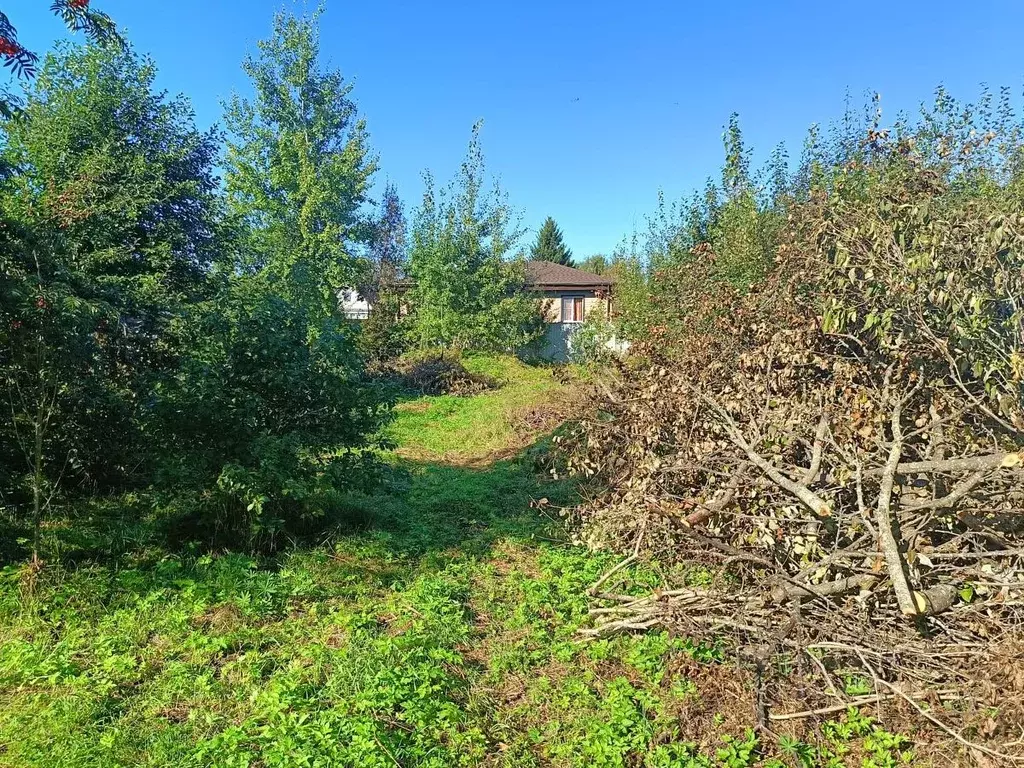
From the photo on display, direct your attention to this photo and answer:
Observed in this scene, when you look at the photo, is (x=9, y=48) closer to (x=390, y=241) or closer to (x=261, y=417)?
(x=261, y=417)

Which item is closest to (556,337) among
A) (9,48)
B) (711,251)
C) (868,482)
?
(711,251)

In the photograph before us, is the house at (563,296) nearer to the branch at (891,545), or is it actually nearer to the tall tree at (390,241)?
the tall tree at (390,241)

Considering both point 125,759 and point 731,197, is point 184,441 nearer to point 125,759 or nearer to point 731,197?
point 125,759

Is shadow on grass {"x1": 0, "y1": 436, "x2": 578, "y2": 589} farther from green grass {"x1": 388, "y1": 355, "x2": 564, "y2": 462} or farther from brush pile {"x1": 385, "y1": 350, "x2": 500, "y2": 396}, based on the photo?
brush pile {"x1": 385, "y1": 350, "x2": 500, "y2": 396}

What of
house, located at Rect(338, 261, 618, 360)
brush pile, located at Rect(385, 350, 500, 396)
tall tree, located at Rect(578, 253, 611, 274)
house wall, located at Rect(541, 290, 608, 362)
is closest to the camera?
brush pile, located at Rect(385, 350, 500, 396)

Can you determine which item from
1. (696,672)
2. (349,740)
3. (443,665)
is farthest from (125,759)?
(696,672)

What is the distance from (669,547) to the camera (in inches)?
183

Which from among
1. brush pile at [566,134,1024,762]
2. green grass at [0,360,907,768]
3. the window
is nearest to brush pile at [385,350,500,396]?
green grass at [0,360,907,768]

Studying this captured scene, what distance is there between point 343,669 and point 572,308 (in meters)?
26.8

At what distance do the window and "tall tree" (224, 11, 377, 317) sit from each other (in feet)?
42.0

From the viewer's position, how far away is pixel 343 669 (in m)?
3.29

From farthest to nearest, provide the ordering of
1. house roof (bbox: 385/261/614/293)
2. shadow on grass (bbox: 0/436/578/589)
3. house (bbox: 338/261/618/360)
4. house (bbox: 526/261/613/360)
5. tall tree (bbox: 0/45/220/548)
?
house roof (bbox: 385/261/614/293), house (bbox: 526/261/613/360), house (bbox: 338/261/618/360), shadow on grass (bbox: 0/436/578/589), tall tree (bbox: 0/45/220/548)

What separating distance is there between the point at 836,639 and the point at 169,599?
12.9ft

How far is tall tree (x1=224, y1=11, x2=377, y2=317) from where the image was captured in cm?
1692
